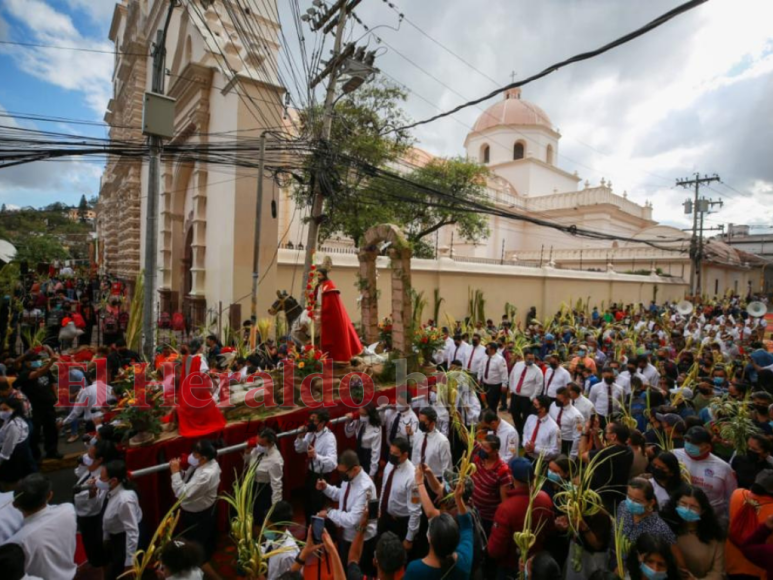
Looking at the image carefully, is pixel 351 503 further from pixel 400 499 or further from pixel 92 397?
pixel 92 397

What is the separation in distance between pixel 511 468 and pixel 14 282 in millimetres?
12829

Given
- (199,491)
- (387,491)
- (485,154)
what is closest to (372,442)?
(387,491)

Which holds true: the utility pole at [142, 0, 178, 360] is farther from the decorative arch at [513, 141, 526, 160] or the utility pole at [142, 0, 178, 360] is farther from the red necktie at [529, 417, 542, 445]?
the decorative arch at [513, 141, 526, 160]

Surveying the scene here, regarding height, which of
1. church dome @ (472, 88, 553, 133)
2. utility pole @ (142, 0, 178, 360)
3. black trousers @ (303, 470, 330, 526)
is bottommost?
black trousers @ (303, 470, 330, 526)

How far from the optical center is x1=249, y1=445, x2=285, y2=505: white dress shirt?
13.3 feet

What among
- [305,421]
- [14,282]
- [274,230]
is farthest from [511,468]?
[14,282]

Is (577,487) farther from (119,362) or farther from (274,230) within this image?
(274,230)

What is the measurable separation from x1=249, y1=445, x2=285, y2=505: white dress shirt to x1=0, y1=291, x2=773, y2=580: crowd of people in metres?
0.01

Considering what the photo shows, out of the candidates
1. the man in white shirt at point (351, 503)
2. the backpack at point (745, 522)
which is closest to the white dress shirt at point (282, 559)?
the man in white shirt at point (351, 503)

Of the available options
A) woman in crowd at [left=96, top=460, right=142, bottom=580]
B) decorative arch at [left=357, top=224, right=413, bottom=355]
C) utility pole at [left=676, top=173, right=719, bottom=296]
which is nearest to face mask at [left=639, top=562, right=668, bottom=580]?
woman in crowd at [left=96, top=460, right=142, bottom=580]

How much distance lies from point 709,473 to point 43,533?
5022 mm

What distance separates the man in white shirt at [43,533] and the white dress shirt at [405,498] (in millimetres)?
2253

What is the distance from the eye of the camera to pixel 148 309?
21.3ft

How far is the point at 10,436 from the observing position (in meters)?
4.39
